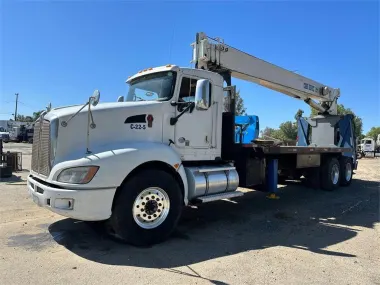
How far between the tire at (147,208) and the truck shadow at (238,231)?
19 cm

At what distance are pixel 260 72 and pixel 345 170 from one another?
5.22m

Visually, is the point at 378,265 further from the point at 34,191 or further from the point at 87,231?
the point at 34,191

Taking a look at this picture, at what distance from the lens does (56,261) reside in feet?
13.6

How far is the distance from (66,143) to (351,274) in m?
4.21

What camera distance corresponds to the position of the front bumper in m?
4.38

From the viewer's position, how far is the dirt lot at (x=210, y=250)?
12.5ft

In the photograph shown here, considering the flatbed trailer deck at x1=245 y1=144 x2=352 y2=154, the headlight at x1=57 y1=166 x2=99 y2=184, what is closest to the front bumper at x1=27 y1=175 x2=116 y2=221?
the headlight at x1=57 y1=166 x2=99 y2=184

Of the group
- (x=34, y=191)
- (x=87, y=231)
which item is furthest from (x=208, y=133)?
(x=34, y=191)

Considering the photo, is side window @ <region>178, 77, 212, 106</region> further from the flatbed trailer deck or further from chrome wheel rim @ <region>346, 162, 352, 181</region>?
chrome wheel rim @ <region>346, 162, 352, 181</region>

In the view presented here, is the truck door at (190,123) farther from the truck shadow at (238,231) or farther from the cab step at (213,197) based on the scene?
the truck shadow at (238,231)

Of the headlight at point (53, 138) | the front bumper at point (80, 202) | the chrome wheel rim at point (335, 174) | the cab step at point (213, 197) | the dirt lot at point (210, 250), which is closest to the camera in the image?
the dirt lot at point (210, 250)

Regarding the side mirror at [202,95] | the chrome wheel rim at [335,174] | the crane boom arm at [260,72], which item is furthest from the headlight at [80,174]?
the chrome wheel rim at [335,174]

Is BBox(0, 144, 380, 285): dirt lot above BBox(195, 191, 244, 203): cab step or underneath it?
underneath

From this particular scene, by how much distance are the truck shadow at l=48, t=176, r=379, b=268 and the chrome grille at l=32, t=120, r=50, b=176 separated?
3.63ft
